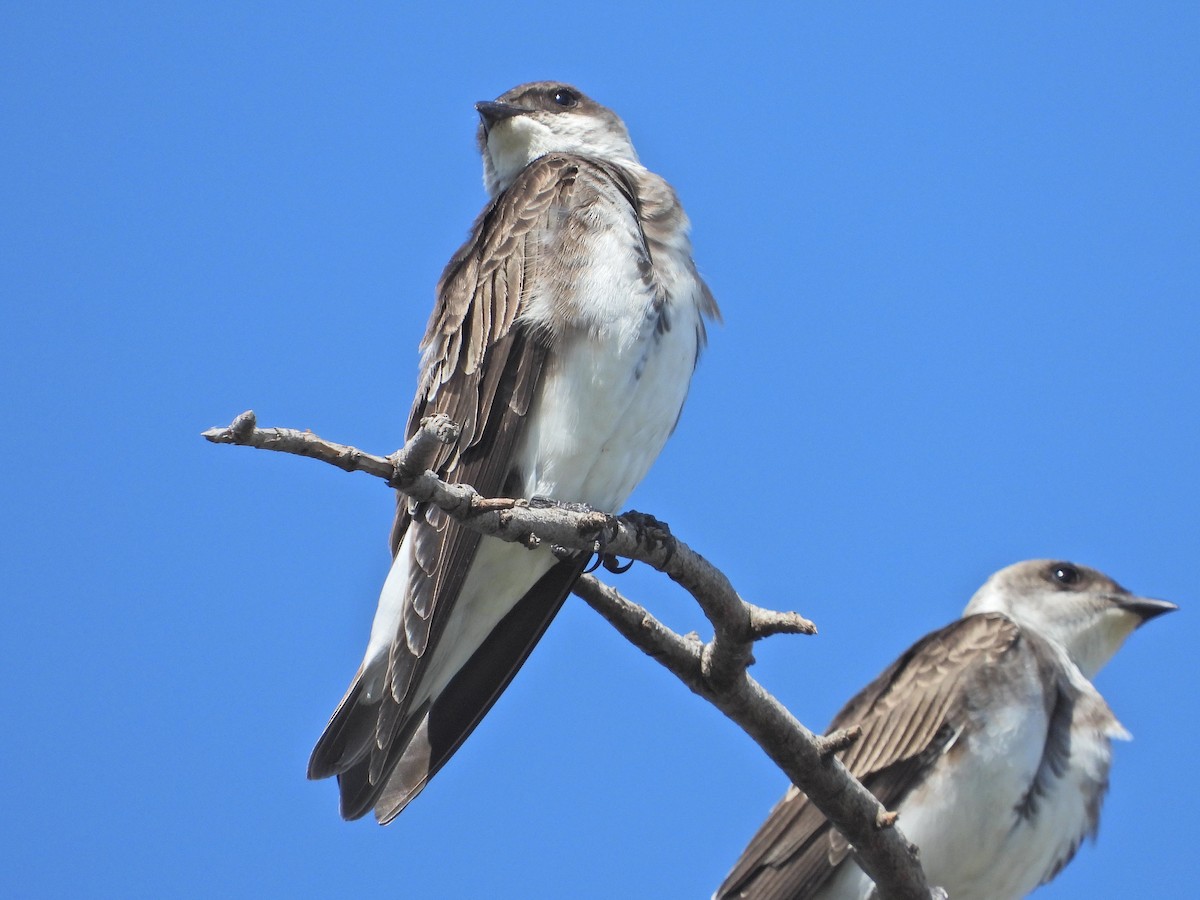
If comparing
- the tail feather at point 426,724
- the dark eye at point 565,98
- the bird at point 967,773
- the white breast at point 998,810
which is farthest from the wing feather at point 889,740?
the dark eye at point 565,98

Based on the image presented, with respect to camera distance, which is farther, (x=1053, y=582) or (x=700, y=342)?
(x=1053, y=582)

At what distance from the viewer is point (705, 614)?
6883 mm

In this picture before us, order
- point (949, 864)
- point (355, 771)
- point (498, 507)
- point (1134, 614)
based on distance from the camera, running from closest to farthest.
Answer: point (498, 507) → point (355, 771) → point (949, 864) → point (1134, 614)

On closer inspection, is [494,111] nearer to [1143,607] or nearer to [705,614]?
[705,614]

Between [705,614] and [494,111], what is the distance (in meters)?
3.77

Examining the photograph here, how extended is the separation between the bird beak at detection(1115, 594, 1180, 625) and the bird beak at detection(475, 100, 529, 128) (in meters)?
5.23

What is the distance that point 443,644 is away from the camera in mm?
7594

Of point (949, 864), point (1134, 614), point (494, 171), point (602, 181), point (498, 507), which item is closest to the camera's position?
point (498, 507)

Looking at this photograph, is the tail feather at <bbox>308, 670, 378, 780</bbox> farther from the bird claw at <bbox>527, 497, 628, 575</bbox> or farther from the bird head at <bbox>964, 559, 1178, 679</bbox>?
the bird head at <bbox>964, 559, 1178, 679</bbox>

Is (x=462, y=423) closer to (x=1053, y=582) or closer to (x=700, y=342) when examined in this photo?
(x=700, y=342)

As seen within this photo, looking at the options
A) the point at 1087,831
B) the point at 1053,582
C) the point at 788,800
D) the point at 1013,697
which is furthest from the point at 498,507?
the point at 1053,582

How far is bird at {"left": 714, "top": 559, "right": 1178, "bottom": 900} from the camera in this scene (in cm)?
874

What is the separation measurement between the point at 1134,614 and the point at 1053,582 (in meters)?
0.57

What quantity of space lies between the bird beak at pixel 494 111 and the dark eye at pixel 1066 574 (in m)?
4.93
